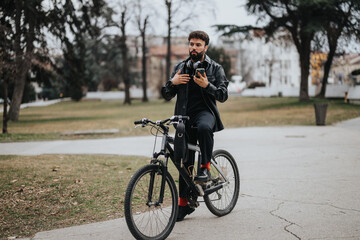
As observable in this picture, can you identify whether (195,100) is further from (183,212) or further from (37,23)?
(37,23)

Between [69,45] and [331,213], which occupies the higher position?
[69,45]

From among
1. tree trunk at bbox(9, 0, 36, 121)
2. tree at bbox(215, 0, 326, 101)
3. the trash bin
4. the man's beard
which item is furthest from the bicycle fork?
tree at bbox(215, 0, 326, 101)

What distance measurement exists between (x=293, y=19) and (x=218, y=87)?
30.2 m

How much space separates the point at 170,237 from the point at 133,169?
4.35 metres

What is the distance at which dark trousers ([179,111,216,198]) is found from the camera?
462cm

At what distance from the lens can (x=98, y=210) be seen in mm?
5637

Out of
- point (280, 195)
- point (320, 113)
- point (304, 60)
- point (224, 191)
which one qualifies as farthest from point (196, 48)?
point (304, 60)

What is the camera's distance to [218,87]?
4.73m

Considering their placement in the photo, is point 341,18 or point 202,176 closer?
point 202,176

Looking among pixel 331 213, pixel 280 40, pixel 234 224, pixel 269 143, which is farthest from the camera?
pixel 280 40

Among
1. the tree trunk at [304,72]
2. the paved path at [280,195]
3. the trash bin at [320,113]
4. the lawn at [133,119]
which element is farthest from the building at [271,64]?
the paved path at [280,195]

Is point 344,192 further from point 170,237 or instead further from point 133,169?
point 133,169

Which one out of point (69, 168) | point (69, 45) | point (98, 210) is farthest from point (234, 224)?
point (69, 45)

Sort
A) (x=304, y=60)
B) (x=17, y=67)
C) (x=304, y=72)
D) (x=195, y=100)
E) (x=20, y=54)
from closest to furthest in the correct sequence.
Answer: (x=195, y=100) → (x=17, y=67) → (x=20, y=54) → (x=304, y=60) → (x=304, y=72)
